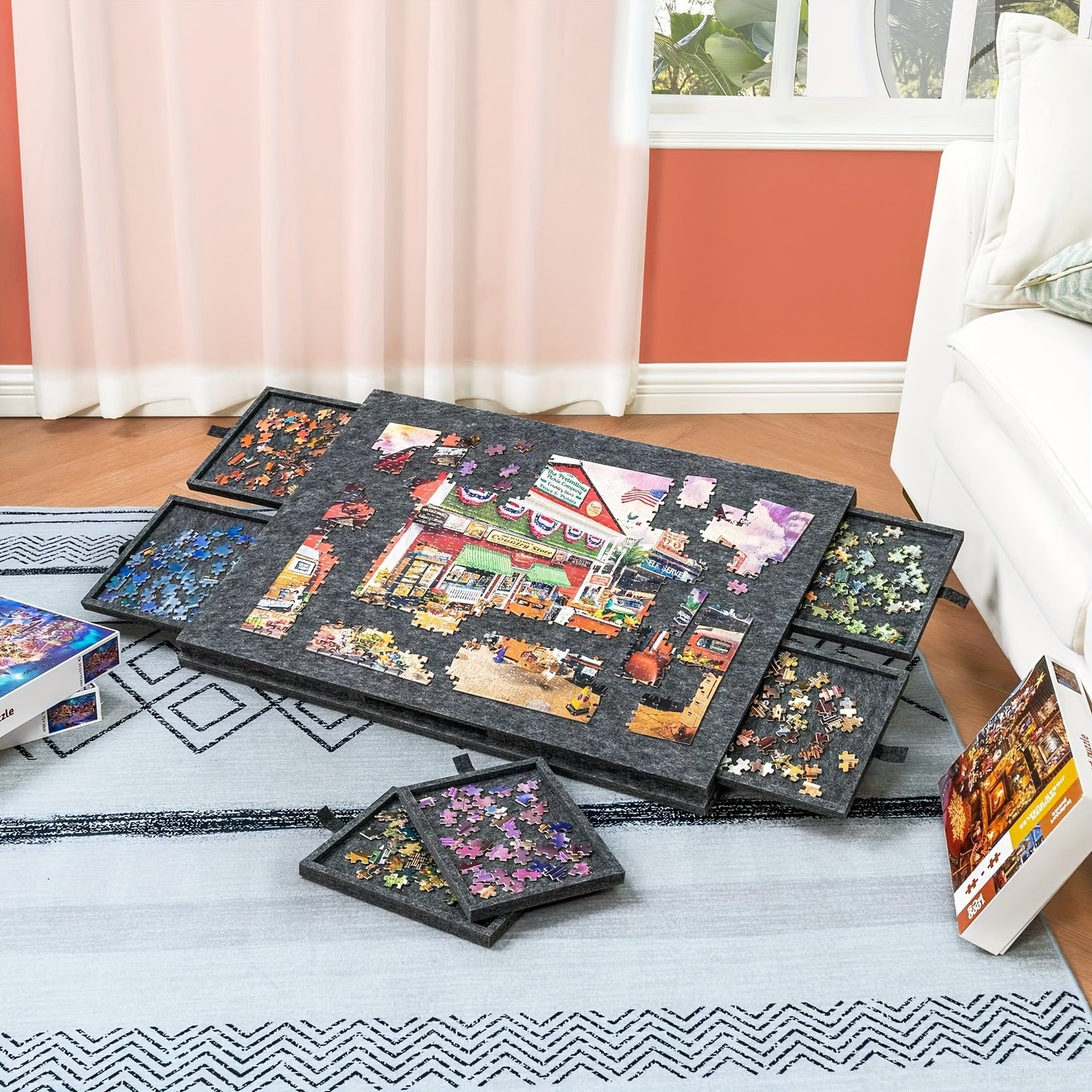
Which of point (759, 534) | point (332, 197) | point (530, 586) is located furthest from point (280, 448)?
point (759, 534)

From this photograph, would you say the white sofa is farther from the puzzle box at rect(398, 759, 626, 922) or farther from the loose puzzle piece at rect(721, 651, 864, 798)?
the puzzle box at rect(398, 759, 626, 922)

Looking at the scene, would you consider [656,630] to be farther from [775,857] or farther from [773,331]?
[773,331]

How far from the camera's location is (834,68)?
113 inches

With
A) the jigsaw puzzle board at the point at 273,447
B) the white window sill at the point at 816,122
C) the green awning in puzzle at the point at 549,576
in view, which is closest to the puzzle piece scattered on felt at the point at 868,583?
the green awning in puzzle at the point at 549,576

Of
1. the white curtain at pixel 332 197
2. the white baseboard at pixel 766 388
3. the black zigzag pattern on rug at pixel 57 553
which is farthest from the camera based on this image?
the white baseboard at pixel 766 388

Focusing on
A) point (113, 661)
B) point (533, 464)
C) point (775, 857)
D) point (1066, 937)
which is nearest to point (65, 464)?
point (113, 661)

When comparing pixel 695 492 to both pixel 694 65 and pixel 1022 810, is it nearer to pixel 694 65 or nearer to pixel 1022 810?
pixel 1022 810

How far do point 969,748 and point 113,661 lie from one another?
1.26 meters

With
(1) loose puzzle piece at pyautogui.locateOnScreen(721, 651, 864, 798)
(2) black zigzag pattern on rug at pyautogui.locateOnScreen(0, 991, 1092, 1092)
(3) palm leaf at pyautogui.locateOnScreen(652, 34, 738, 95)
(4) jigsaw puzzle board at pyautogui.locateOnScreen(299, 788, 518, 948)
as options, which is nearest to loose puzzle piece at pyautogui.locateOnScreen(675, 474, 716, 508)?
(1) loose puzzle piece at pyautogui.locateOnScreen(721, 651, 864, 798)

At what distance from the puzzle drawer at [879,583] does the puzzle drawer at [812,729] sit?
50mm

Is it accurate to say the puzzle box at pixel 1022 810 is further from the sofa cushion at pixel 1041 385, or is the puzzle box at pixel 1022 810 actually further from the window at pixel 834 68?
the window at pixel 834 68

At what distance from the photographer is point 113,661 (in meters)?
1.91

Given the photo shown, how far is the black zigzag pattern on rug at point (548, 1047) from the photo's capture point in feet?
4.44

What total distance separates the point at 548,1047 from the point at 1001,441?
114cm
